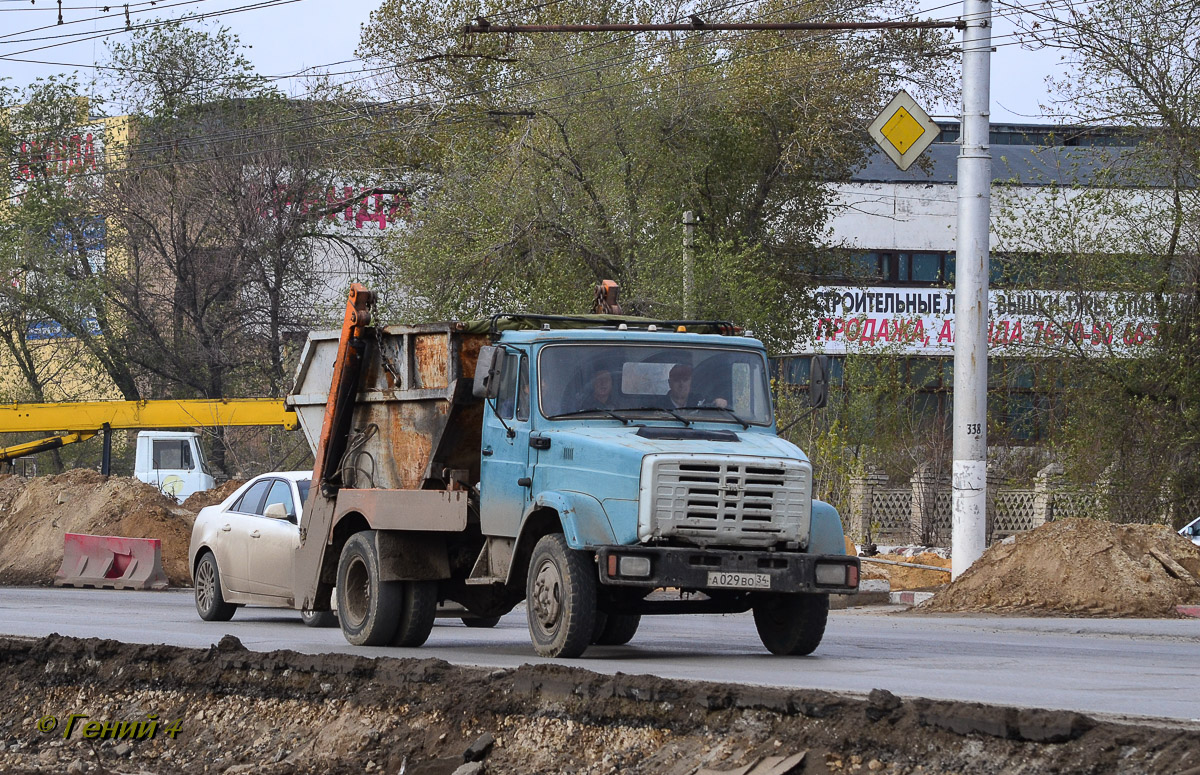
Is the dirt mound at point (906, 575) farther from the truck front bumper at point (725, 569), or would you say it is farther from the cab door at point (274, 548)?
the truck front bumper at point (725, 569)

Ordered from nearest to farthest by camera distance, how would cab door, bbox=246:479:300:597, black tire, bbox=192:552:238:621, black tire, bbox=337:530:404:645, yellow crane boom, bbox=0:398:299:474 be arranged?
black tire, bbox=337:530:404:645
cab door, bbox=246:479:300:597
black tire, bbox=192:552:238:621
yellow crane boom, bbox=0:398:299:474

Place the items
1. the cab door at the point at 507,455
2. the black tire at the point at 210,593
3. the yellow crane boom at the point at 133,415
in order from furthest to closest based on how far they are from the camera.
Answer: the yellow crane boom at the point at 133,415
the black tire at the point at 210,593
the cab door at the point at 507,455

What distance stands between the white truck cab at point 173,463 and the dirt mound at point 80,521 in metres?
7.89

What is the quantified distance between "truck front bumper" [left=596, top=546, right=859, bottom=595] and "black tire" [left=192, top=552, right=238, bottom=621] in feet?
23.3

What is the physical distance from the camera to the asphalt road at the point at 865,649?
9.18 metres

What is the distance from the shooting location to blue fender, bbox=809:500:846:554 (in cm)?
1118

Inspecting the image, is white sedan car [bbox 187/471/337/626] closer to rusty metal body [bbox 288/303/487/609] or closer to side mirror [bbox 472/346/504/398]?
rusty metal body [bbox 288/303/487/609]

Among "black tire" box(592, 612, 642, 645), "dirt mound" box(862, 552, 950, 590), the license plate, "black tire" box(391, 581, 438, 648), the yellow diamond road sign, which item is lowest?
"dirt mound" box(862, 552, 950, 590)

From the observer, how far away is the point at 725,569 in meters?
10.5

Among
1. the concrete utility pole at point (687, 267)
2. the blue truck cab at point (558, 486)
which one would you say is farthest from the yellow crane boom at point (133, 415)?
the blue truck cab at point (558, 486)

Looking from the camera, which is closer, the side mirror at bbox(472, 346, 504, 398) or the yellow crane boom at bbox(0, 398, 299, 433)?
the side mirror at bbox(472, 346, 504, 398)

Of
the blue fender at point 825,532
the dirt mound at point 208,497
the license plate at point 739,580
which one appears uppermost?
the blue fender at point 825,532

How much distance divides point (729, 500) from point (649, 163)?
2390 cm

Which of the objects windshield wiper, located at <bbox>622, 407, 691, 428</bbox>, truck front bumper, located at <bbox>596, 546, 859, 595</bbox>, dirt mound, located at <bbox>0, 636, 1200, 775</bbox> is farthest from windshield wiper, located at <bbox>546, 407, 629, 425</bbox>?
dirt mound, located at <bbox>0, 636, 1200, 775</bbox>
